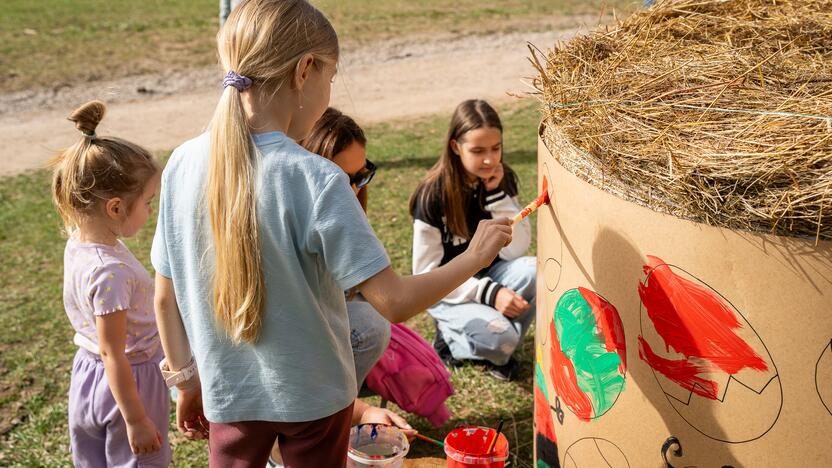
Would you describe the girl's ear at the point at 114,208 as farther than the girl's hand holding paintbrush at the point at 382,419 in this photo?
No

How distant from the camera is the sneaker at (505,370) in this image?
12.5 ft

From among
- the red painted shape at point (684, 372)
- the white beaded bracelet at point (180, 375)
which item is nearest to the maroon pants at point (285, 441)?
the white beaded bracelet at point (180, 375)

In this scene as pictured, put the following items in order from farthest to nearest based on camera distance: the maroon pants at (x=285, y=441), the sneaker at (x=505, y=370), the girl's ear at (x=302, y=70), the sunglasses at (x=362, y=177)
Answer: the sneaker at (x=505, y=370)
the sunglasses at (x=362, y=177)
the maroon pants at (x=285, y=441)
the girl's ear at (x=302, y=70)

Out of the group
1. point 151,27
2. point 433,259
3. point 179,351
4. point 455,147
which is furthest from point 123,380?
point 151,27

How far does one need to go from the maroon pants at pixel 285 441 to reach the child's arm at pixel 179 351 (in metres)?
0.24

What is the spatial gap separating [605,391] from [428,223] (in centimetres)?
156

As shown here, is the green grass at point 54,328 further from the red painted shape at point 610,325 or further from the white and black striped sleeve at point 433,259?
the red painted shape at point 610,325

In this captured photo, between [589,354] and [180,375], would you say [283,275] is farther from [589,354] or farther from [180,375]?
[589,354]

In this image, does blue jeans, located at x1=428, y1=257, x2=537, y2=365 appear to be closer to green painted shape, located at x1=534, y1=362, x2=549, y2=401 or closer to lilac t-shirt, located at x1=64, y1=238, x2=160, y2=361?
green painted shape, located at x1=534, y1=362, x2=549, y2=401

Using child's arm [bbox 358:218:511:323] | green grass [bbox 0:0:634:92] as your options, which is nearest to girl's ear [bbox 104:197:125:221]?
child's arm [bbox 358:218:511:323]

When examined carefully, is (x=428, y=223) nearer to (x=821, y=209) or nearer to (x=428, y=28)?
(x=821, y=209)

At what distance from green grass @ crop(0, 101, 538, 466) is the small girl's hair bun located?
4.42 ft

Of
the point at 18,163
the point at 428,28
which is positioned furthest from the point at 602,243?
the point at 428,28

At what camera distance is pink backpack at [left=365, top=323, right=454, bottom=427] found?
3385 mm
